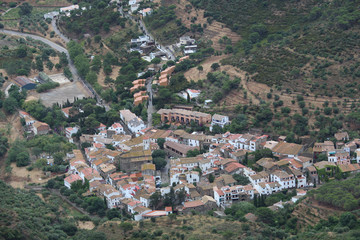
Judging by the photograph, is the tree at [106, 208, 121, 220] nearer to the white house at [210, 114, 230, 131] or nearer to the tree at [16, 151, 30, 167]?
the tree at [16, 151, 30, 167]

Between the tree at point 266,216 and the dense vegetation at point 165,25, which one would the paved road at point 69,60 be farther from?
the tree at point 266,216

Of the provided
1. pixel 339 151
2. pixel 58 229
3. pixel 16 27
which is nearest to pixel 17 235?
pixel 58 229

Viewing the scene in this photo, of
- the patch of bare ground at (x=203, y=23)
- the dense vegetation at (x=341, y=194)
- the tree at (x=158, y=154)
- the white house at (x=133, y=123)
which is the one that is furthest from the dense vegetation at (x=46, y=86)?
the dense vegetation at (x=341, y=194)

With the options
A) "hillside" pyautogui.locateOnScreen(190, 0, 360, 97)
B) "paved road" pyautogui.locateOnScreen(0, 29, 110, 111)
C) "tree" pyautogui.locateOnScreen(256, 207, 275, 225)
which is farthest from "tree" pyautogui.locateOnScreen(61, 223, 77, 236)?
"hillside" pyautogui.locateOnScreen(190, 0, 360, 97)

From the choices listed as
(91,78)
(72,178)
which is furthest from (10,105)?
(72,178)

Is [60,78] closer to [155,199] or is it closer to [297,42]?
[297,42]

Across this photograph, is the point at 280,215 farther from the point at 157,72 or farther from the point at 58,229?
the point at 157,72
